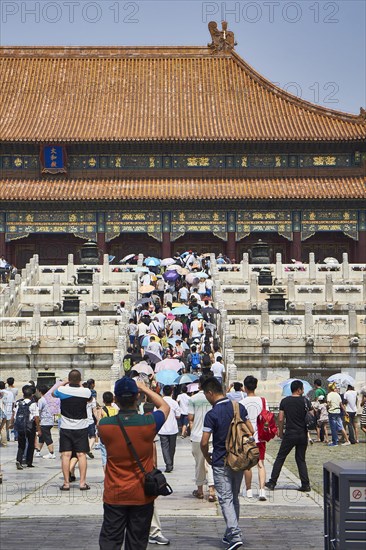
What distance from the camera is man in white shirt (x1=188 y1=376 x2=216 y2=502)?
13445 millimetres

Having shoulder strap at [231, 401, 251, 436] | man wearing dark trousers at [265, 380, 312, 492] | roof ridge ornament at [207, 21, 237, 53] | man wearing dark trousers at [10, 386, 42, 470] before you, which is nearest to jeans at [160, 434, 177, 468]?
man wearing dark trousers at [10, 386, 42, 470]

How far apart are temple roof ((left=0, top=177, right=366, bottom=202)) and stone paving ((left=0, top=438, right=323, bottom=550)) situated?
35971 millimetres

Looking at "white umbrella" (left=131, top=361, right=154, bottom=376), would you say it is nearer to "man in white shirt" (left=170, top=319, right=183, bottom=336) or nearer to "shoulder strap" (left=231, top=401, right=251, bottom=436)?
"man in white shirt" (left=170, top=319, right=183, bottom=336)

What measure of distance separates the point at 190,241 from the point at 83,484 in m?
38.6

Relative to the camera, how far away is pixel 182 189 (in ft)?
170

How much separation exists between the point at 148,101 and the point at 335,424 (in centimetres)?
3593

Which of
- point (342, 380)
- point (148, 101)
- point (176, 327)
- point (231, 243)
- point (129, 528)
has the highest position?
point (148, 101)

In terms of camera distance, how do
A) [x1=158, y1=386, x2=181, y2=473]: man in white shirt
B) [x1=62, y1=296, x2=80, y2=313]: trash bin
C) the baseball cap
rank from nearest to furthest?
1. the baseball cap
2. [x1=158, y1=386, x2=181, y2=473]: man in white shirt
3. [x1=62, y1=296, x2=80, y2=313]: trash bin

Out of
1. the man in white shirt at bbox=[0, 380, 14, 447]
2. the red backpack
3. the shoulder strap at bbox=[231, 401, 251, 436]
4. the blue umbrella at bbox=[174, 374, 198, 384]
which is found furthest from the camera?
the blue umbrella at bbox=[174, 374, 198, 384]

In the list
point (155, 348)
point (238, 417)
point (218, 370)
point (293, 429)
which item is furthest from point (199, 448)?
point (155, 348)

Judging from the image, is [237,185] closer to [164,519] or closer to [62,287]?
[62,287]

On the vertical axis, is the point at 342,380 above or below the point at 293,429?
Answer: above

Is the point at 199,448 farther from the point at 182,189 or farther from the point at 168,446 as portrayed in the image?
the point at 182,189

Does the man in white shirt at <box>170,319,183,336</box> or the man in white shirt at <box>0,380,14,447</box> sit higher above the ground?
the man in white shirt at <box>170,319,183,336</box>
